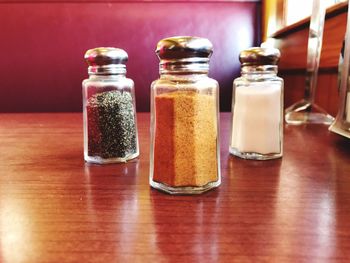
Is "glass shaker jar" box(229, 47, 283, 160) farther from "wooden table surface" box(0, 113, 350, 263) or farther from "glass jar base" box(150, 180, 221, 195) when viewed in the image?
"glass jar base" box(150, 180, 221, 195)

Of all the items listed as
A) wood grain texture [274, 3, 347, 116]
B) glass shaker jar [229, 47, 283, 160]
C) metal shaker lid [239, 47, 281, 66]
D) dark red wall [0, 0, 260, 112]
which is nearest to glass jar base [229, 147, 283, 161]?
glass shaker jar [229, 47, 283, 160]

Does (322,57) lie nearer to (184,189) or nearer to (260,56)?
(260,56)

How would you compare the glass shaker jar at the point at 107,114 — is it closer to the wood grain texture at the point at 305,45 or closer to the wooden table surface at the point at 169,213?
the wooden table surface at the point at 169,213

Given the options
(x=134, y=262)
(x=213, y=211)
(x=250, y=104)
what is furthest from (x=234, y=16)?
(x=134, y=262)

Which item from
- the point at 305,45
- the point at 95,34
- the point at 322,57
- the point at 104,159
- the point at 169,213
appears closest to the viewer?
the point at 169,213

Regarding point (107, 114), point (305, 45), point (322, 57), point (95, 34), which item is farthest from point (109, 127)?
point (95, 34)

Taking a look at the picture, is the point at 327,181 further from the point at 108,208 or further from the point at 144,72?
the point at 144,72

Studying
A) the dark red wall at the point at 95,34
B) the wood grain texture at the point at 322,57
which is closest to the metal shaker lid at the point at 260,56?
the wood grain texture at the point at 322,57
